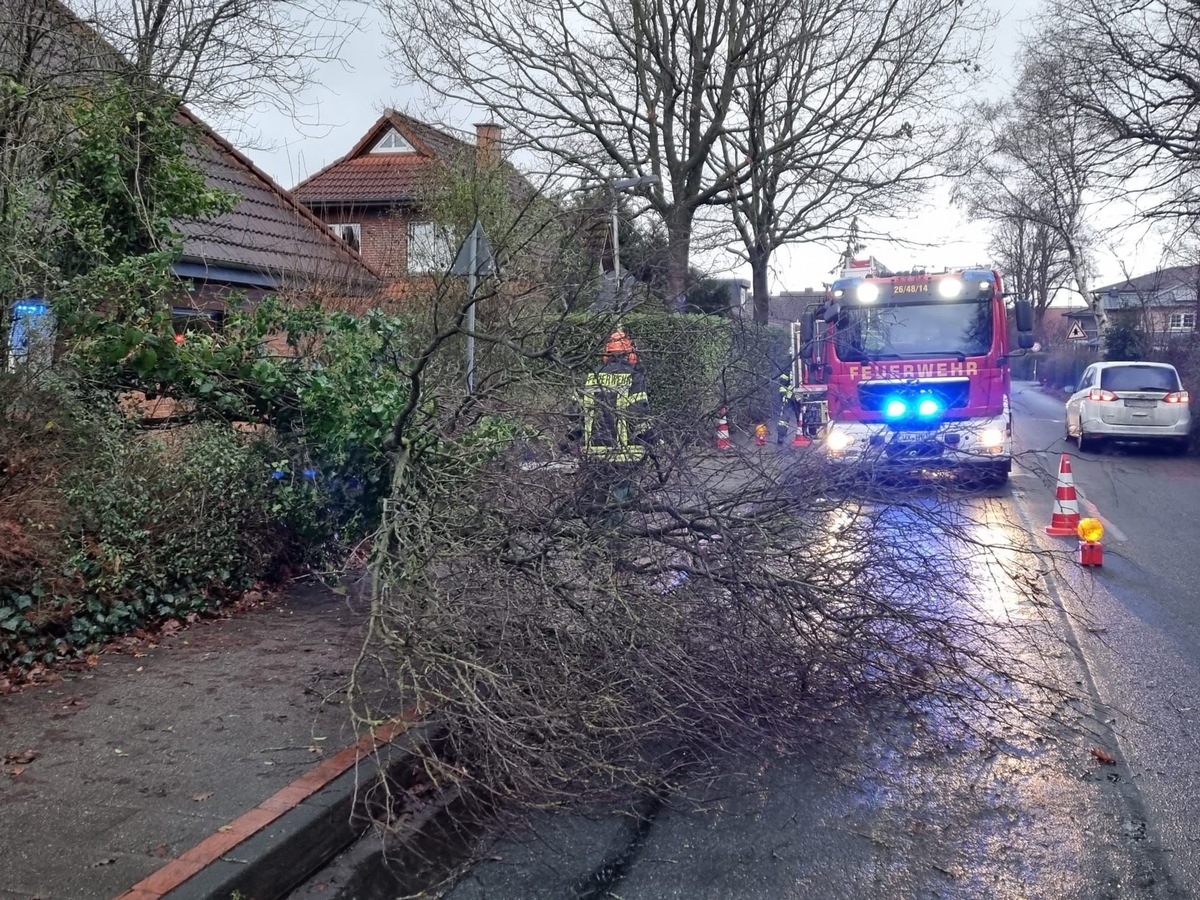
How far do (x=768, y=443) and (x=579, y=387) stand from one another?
1.11 meters

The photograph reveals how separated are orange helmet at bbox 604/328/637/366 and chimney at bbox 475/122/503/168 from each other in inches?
459

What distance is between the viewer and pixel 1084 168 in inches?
886

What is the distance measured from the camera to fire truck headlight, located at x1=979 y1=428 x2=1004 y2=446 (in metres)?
13.4

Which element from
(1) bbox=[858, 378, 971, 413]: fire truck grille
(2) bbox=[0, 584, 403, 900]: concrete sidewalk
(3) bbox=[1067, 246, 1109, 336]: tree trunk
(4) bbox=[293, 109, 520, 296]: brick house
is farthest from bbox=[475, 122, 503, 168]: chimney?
(3) bbox=[1067, 246, 1109, 336]: tree trunk

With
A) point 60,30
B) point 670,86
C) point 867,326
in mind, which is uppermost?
point 670,86

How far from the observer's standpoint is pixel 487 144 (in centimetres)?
1978

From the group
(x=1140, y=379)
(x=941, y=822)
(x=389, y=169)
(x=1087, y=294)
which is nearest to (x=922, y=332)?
(x=1140, y=379)

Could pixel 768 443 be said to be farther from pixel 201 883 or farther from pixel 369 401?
pixel 201 883

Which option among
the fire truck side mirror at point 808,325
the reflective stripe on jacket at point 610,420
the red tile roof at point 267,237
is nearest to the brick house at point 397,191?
the red tile roof at point 267,237

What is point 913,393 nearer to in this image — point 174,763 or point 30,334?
point 30,334

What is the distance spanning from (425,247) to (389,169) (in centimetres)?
1351

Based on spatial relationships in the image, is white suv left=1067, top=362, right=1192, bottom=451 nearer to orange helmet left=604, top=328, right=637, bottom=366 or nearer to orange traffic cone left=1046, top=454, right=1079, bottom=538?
orange traffic cone left=1046, top=454, right=1079, bottom=538

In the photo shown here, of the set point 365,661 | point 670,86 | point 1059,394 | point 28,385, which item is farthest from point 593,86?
point 1059,394

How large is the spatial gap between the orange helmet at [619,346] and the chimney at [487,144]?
11658 mm
